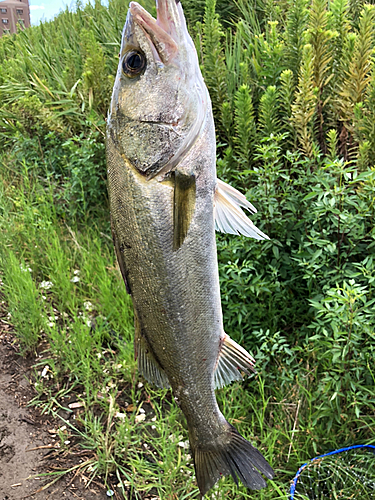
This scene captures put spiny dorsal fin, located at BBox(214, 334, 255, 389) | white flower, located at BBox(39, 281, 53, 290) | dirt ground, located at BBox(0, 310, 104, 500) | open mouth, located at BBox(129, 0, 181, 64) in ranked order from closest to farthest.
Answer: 1. open mouth, located at BBox(129, 0, 181, 64)
2. spiny dorsal fin, located at BBox(214, 334, 255, 389)
3. dirt ground, located at BBox(0, 310, 104, 500)
4. white flower, located at BBox(39, 281, 53, 290)

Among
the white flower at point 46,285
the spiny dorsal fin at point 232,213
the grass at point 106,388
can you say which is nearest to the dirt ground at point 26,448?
the grass at point 106,388

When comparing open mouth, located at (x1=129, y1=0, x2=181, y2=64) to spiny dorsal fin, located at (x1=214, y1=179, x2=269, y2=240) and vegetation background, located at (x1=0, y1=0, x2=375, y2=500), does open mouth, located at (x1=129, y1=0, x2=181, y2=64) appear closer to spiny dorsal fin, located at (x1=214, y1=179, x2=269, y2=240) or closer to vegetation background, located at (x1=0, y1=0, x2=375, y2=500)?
spiny dorsal fin, located at (x1=214, y1=179, x2=269, y2=240)

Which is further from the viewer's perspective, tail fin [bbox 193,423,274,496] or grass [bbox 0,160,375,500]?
grass [bbox 0,160,375,500]

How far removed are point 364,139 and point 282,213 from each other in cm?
72

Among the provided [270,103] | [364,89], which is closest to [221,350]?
[270,103]

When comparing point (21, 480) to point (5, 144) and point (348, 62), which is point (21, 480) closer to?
point (348, 62)

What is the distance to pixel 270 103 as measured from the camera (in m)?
2.86

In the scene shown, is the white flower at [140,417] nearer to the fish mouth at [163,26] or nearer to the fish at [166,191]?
the fish at [166,191]

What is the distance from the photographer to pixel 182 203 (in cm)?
139

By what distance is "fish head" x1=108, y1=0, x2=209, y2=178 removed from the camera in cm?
138

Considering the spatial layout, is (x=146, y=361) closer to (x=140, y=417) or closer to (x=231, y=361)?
(x=231, y=361)

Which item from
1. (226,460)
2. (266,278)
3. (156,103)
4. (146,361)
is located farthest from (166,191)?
(266,278)

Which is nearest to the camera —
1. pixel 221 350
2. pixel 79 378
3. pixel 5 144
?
pixel 221 350

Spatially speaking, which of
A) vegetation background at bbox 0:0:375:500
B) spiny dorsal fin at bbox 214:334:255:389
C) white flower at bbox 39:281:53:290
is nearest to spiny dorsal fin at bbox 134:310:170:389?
spiny dorsal fin at bbox 214:334:255:389
